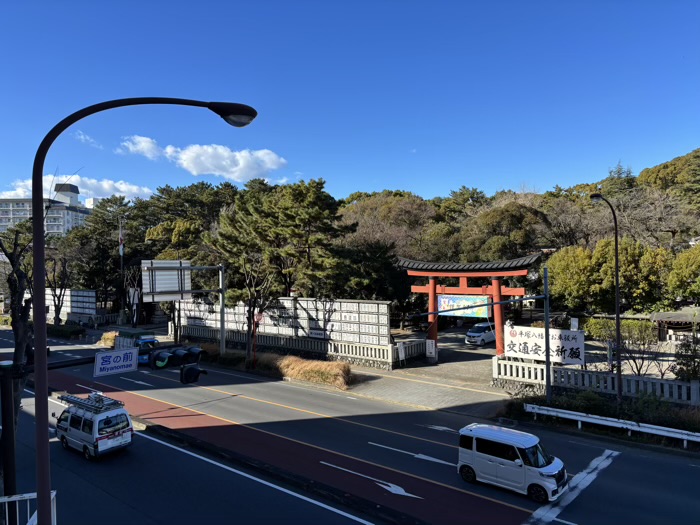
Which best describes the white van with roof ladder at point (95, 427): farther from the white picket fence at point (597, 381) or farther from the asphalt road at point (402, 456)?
the white picket fence at point (597, 381)

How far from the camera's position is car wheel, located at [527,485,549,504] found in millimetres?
10336

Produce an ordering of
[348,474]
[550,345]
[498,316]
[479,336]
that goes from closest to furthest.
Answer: [348,474], [550,345], [498,316], [479,336]

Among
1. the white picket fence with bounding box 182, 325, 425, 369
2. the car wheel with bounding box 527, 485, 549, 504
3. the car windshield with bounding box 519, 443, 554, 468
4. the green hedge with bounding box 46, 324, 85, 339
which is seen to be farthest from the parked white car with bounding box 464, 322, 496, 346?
the green hedge with bounding box 46, 324, 85, 339

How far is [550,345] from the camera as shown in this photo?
1952cm

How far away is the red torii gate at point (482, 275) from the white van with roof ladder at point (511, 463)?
1146cm

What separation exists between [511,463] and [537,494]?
0.83 meters

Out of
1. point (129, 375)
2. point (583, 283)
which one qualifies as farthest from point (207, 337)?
point (583, 283)

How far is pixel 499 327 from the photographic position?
24094mm

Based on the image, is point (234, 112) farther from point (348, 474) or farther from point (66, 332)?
point (66, 332)

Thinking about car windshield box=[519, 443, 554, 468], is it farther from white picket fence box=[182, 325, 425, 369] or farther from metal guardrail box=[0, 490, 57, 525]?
white picket fence box=[182, 325, 425, 369]

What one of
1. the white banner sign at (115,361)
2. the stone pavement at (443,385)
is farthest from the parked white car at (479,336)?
the white banner sign at (115,361)

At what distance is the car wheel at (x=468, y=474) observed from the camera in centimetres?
1150

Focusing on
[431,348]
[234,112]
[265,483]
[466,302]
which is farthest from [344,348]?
[234,112]

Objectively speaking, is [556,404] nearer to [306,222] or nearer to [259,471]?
[259,471]
